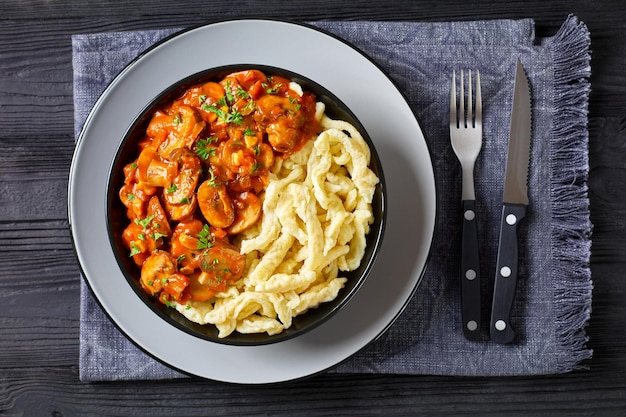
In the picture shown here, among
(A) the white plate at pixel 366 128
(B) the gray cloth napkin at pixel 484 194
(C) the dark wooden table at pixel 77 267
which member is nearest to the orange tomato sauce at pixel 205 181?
(A) the white plate at pixel 366 128

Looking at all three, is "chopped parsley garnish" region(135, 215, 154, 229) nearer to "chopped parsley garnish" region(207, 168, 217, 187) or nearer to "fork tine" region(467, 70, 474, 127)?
"chopped parsley garnish" region(207, 168, 217, 187)

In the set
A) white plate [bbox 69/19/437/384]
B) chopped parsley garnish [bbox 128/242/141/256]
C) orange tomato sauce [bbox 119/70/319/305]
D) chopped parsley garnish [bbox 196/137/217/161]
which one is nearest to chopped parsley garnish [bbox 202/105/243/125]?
orange tomato sauce [bbox 119/70/319/305]

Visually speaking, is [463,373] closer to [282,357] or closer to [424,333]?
[424,333]

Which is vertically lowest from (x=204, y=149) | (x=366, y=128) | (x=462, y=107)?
(x=204, y=149)

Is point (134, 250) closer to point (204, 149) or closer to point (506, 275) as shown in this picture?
point (204, 149)

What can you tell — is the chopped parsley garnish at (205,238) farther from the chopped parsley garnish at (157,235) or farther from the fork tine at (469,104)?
the fork tine at (469,104)

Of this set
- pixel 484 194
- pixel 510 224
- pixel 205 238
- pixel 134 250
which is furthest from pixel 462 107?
pixel 134 250
